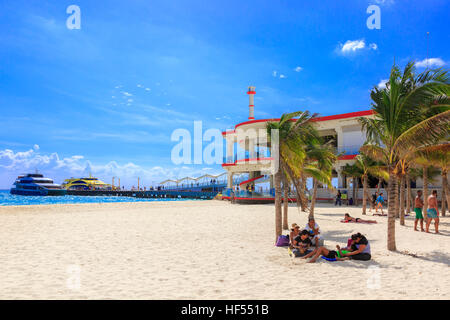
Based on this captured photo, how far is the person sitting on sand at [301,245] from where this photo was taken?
8.24m

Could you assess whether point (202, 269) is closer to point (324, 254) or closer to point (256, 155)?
point (324, 254)

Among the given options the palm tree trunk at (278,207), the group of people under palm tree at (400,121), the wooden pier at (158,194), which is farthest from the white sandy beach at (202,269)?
the wooden pier at (158,194)

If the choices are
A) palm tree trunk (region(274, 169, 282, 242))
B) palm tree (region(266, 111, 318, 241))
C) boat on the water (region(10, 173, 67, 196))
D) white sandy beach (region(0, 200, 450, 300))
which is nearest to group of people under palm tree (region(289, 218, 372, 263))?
white sandy beach (region(0, 200, 450, 300))

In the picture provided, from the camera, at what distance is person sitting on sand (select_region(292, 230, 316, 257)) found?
27.0 ft

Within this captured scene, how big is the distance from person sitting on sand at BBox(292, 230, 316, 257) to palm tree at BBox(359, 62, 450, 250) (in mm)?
2688

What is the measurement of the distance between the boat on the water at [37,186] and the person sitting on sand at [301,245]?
9346 cm

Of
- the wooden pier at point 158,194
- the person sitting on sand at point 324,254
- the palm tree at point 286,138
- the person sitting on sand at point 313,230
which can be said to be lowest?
the wooden pier at point 158,194

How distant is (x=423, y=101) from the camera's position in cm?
903

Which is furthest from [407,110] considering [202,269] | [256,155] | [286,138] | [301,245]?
[256,155]

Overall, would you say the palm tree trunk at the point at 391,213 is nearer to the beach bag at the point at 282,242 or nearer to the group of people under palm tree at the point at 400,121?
the group of people under palm tree at the point at 400,121

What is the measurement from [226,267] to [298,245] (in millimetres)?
2163

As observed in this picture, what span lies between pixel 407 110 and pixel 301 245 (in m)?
4.80

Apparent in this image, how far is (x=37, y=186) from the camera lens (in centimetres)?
8856
